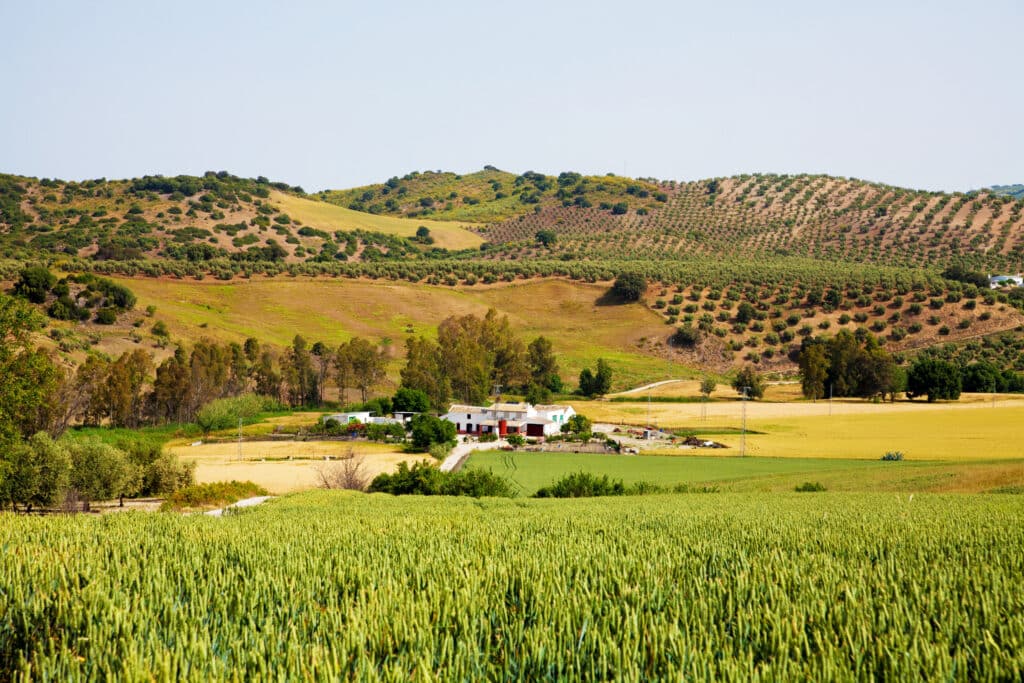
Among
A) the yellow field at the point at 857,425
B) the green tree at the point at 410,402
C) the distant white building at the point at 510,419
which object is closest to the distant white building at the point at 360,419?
the green tree at the point at 410,402

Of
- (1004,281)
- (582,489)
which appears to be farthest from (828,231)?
(582,489)

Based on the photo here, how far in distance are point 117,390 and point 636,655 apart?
7349 centimetres

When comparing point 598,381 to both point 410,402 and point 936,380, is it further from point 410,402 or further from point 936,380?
point 936,380

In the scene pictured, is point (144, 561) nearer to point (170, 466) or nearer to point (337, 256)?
point (170, 466)

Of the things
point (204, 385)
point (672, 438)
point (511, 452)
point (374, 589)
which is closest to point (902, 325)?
point (672, 438)

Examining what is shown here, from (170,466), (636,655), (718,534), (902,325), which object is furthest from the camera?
(902,325)

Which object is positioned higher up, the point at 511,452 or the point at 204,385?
the point at 204,385

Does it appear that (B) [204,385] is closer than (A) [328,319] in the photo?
Yes

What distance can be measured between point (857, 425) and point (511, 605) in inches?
2737

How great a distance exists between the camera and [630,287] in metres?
130

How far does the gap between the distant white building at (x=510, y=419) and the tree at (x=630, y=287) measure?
49617mm

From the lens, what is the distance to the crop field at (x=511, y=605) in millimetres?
6730

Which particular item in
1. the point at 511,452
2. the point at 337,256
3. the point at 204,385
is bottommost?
the point at 511,452

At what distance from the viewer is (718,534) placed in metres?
15.4
